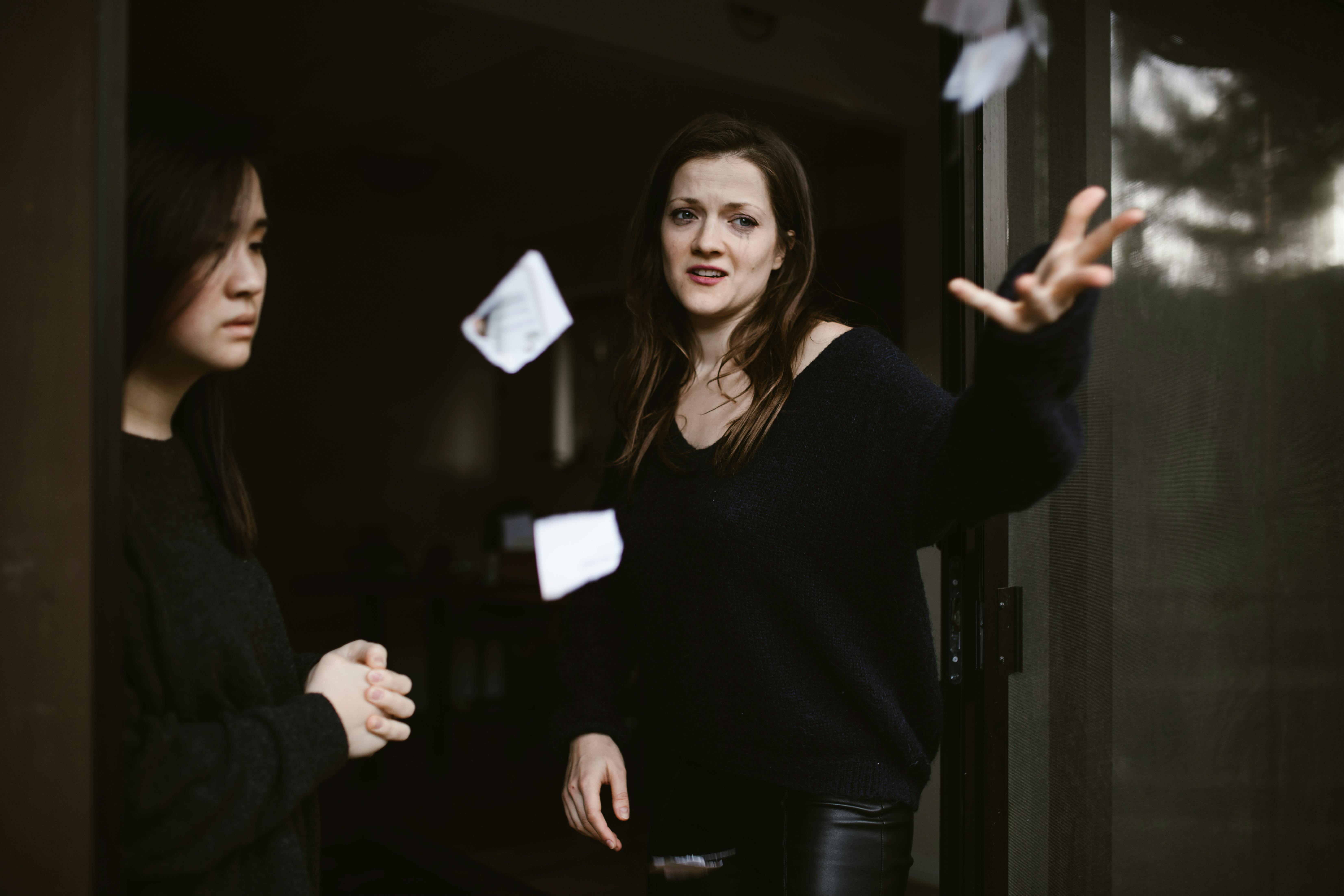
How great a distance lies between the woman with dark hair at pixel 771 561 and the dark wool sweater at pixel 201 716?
49 centimetres

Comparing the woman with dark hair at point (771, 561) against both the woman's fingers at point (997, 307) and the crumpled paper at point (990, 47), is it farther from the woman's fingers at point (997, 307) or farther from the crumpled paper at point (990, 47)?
the crumpled paper at point (990, 47)

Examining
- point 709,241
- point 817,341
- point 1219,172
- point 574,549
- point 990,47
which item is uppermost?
point 990,47

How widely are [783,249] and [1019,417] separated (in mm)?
582

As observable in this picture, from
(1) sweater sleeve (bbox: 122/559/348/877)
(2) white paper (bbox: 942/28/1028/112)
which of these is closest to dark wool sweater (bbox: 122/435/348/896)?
(1) sweater sleeve (bbox: 122/559/348/877)

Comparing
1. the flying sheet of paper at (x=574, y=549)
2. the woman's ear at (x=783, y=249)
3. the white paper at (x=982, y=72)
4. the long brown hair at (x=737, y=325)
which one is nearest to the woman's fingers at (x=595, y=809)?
the flying sheet of paper at (x=574, y=549)

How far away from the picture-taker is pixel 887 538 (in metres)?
1.11

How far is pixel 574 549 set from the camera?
5129 millimetres

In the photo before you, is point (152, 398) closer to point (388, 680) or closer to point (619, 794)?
point (388, 680)

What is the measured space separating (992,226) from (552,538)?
13.7 feet

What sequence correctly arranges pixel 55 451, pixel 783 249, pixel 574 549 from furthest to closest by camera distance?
pixel 574 549 → pixel 783 249 → pixel 55 451

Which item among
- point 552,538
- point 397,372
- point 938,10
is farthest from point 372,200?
point 938,10

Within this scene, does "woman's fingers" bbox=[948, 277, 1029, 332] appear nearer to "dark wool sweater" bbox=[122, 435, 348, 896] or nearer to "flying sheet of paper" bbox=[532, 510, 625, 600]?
"flying sheet of paper" bbox=[532, 510, 625, 600]

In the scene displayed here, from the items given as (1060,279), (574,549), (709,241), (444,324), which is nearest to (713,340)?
(709,241)

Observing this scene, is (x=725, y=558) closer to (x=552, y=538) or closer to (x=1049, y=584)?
(x=1049, y=584)
